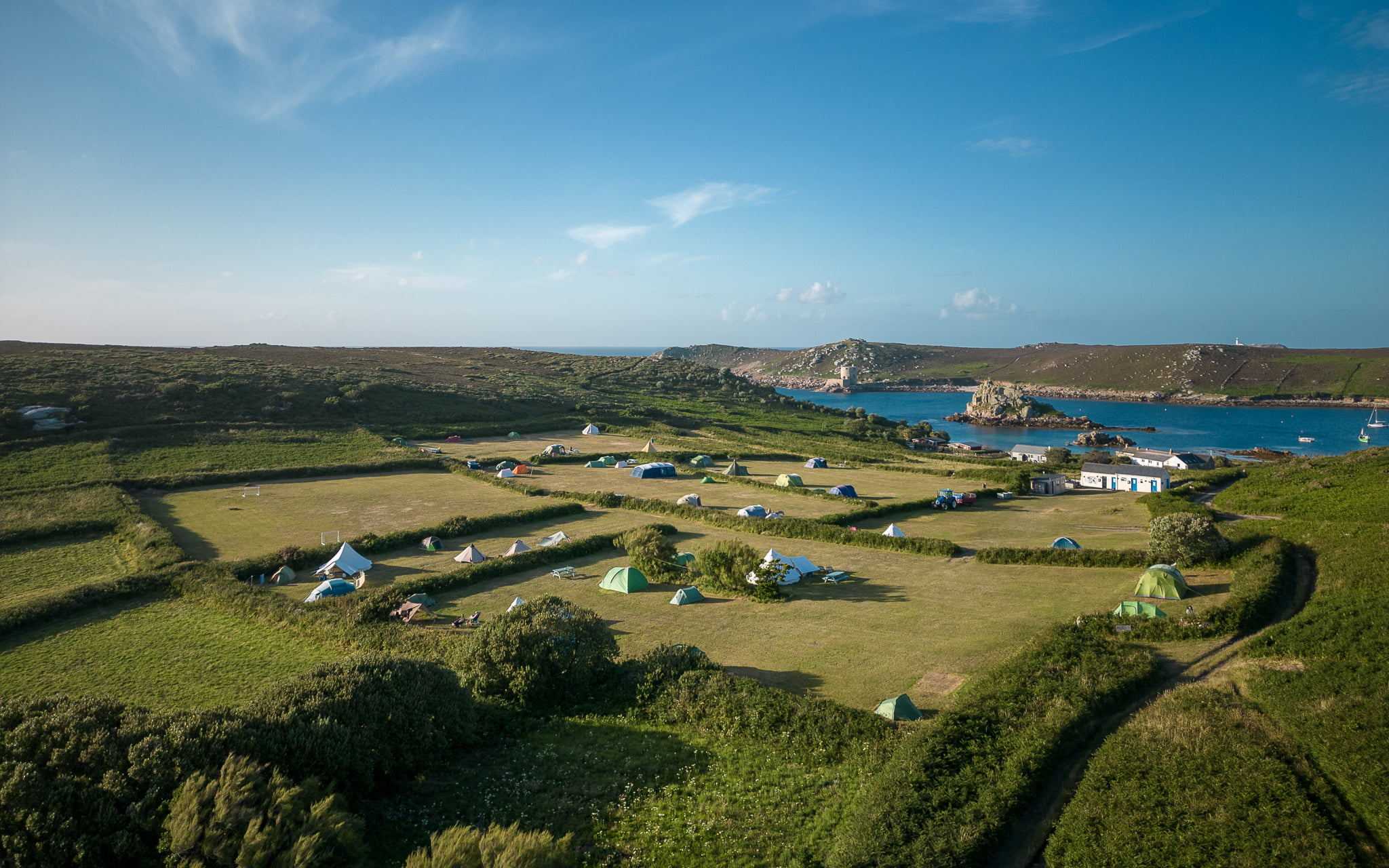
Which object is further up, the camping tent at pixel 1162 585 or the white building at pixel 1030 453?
the camping tent at pixel 1162 585

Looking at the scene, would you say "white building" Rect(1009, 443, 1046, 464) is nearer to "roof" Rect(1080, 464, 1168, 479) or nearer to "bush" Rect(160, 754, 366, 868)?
"roof" Rect(1080, 464, 1168, 479)

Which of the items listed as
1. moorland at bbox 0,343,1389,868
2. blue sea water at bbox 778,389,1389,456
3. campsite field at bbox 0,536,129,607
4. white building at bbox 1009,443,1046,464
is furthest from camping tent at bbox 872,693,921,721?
blue sea water at bbox 778,389,1389,456

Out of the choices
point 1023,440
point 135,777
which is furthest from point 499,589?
point 1023,440

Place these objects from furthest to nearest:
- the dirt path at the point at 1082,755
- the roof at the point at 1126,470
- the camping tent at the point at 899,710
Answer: the roof at the point at 1126,470, the camping tent at the point at 899,710, the dirt path at the point at 1082,755

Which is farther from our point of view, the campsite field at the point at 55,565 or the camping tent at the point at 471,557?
the camping tent at the point at 471,557

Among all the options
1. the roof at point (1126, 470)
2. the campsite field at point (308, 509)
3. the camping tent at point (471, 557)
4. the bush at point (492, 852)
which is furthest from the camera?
the roof at point (1126, 470)

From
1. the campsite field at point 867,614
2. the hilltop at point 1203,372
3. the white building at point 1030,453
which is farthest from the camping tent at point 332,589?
the hilltop at point 1203,372

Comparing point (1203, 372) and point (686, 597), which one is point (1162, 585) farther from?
point (1203, 372)

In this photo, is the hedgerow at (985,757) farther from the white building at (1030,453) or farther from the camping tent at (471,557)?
the white building at (1030,453)
